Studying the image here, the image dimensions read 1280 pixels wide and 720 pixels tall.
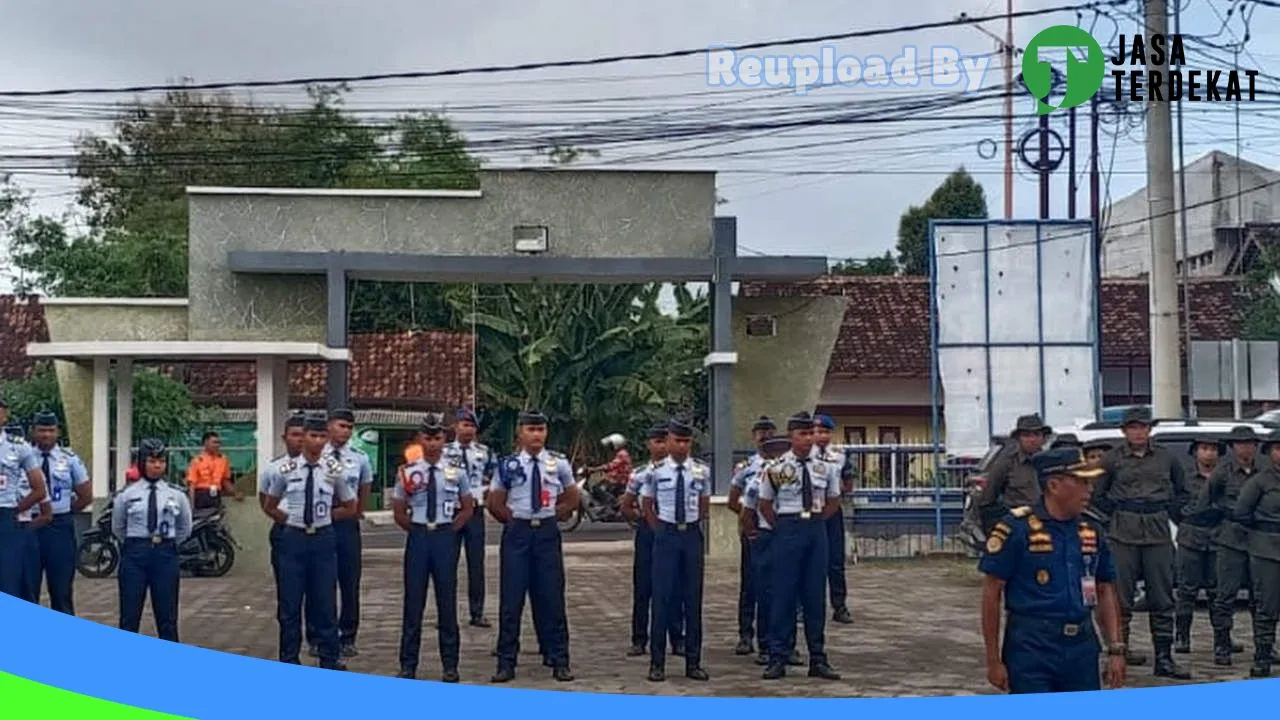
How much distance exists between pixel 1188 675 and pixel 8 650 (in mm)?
6197

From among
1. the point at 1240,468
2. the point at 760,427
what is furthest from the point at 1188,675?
the point at 760,427

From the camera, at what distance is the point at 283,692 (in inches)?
282

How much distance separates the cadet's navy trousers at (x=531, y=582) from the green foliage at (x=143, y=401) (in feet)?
30.3

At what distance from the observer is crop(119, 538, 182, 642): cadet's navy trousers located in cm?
936

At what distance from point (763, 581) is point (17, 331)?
19326mm

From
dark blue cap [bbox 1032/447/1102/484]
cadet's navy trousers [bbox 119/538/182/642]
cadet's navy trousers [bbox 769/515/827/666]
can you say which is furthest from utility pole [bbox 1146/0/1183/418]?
cadet's navy trousers [bbox 119/538/182/642]

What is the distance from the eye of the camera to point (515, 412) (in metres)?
25.4

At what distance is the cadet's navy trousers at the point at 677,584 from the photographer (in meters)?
9.30

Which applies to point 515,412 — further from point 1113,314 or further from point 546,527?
point 546,527

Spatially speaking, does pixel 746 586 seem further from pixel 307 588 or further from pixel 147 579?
pixel 147 579

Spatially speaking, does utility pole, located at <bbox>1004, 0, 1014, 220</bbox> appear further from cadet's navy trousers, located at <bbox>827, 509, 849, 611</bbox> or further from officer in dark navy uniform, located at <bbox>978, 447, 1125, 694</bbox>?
officer in dark navy uniform, located at <bbox>978, 447, 1125, 694</bbox>

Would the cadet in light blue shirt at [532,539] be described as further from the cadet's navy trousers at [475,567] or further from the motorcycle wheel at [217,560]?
the motorcycle wheel at [217,560]

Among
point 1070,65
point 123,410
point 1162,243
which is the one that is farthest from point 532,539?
point 123,410

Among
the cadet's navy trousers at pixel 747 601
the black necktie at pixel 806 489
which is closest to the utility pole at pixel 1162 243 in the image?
the cadet's navy trousers at pixel 747 601
